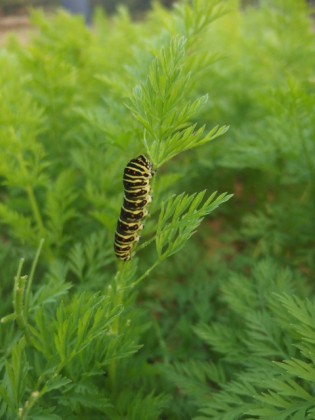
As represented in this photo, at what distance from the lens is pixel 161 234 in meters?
0.71

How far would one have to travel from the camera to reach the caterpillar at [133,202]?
2.25ft

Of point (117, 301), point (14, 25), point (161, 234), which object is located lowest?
point (117, 301)

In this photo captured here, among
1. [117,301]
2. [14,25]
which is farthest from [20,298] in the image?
[14,25]

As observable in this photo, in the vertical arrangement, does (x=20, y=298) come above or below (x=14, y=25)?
below

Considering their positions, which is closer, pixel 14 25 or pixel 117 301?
pixel 117 301

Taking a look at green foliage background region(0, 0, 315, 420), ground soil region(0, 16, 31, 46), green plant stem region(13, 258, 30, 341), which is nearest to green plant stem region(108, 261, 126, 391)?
green foliage background region(0, 0, 315, 420)

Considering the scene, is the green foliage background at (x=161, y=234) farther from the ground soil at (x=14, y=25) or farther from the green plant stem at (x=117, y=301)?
the ground soil at (x=14, y=25)

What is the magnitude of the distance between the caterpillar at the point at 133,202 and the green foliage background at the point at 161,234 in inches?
1.0

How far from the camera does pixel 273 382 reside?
27.8 inches

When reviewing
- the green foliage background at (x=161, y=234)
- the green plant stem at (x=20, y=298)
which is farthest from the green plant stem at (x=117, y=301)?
the green plant stem at (x=20, y=298)

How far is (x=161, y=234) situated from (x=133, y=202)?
0.07 meters

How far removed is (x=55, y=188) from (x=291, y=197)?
3.16 ft

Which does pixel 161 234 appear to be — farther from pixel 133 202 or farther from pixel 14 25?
pixel 14 25

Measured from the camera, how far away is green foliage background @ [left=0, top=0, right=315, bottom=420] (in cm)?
68
